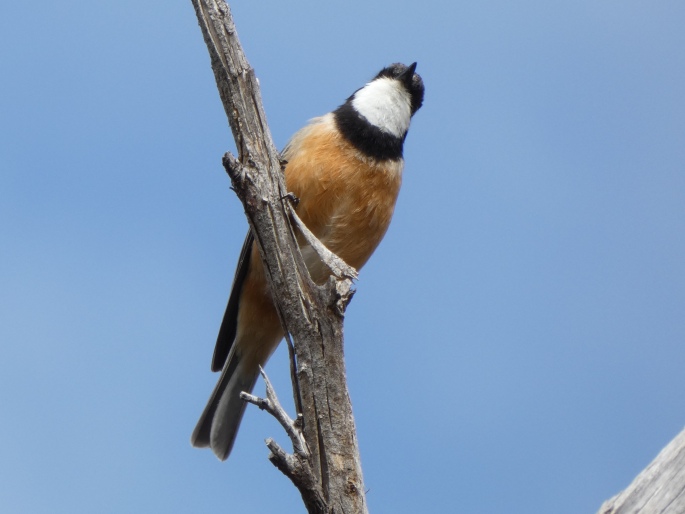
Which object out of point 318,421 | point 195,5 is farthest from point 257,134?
point 318,421

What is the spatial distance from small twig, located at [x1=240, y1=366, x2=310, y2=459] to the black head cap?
302 centimetres

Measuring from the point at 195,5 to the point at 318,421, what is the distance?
2080 mm

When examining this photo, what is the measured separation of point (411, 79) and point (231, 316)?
2.09 meters

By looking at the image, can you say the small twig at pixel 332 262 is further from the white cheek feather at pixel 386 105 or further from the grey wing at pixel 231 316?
the white cheek feather at pixel 386 105

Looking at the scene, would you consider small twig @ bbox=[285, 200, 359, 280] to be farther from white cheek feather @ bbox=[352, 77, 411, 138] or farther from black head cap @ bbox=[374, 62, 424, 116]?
black head cap @ bbox=[374, 62, 424, 116]

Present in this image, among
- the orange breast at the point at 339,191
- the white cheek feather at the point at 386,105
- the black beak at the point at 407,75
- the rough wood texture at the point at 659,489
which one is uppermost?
the black beak at the point at 407,75

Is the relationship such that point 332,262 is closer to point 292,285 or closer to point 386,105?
point 292,285

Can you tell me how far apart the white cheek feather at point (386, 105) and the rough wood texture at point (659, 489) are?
2.94 m

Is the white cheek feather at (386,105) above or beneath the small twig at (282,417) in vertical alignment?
above

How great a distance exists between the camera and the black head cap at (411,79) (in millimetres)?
6387

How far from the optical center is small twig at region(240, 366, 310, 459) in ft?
12.8

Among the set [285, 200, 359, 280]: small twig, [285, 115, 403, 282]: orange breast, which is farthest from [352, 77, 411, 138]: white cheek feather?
[285, 200, 359, 280]: small twig

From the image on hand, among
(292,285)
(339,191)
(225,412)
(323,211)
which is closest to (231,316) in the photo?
(225,412)

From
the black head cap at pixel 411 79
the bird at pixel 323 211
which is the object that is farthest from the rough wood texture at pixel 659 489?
the black head cap at pixel 411 79
